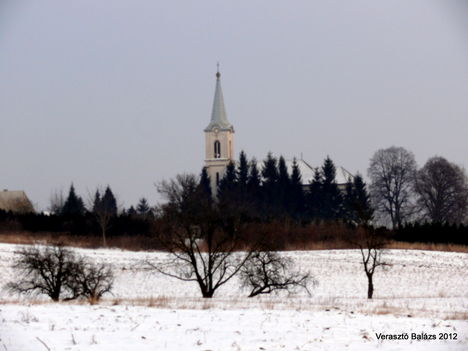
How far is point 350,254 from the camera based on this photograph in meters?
46.6

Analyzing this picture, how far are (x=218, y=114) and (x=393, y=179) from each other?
157 ft

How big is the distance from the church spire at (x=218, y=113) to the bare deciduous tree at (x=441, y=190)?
48.6 meters

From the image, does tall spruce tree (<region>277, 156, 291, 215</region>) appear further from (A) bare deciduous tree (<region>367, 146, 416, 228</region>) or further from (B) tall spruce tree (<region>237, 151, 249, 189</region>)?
(A) bare deciduous tree (<region>367, 146, 416, 228</region>)

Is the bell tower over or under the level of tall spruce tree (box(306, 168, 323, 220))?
over

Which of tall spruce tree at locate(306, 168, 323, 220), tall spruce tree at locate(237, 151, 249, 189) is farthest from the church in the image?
tall spruce tree at locate(306, 168, 323, 220)

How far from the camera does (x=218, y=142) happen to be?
124 m

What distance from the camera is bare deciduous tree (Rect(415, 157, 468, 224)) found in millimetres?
80688

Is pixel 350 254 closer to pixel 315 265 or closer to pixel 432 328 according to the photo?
pixel 315 265

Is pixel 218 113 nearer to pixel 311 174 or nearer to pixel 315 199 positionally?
pixel 311 174

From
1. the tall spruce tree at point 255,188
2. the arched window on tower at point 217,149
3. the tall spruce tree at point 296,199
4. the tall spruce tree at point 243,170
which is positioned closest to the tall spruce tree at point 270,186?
the tall spruce tree at point 255,188

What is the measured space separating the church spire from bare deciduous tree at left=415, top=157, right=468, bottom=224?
159ft

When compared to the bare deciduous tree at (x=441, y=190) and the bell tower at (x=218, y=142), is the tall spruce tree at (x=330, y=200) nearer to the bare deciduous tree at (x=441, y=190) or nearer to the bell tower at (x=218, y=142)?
the bare deciduous tree at (x=441, y=190)

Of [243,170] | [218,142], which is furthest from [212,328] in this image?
[218,142]

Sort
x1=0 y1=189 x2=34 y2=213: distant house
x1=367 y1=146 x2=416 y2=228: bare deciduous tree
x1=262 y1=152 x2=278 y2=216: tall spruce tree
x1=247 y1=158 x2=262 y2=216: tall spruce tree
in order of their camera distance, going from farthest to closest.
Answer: x1=0 y1=189 x2=34 y2=213: distant house, x1=247 y1=158 x2=262 y2=216: tall spruce tree, x1=262 y1=152 x2=278 y2=216: tall spruce tree, x1=367 y1=146 x2=416 y2=228: bare deciduous tree
